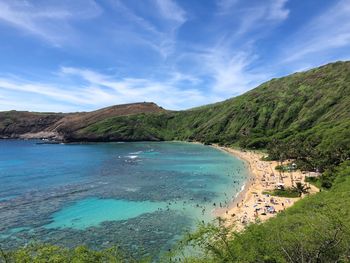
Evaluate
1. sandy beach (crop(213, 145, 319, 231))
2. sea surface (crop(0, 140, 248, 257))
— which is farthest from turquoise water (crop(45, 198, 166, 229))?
sandy beach (crop(213, 145, 319, 231))

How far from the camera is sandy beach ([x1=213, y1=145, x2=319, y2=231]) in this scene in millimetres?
69062

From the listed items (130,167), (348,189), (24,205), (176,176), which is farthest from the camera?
(130,167)

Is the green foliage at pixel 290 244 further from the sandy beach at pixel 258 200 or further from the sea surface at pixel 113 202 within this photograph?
the sea surface at pixel 113 202

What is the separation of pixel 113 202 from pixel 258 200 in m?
37.4

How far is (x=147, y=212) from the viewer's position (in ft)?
244

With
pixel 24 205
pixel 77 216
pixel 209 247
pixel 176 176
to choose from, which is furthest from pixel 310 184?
pixel 24 205

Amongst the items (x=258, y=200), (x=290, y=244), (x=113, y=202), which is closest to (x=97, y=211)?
(x=113, y=202)

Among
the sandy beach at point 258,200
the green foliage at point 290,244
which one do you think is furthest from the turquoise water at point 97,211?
the green foliage at point 290,244

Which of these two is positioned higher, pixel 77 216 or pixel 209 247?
pixel 209 247

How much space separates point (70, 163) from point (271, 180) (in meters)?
99.0

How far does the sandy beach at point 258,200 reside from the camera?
227 feet

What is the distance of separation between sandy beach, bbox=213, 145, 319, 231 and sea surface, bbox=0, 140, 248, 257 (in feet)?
11.9

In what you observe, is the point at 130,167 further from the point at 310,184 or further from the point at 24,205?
the point at 310,184

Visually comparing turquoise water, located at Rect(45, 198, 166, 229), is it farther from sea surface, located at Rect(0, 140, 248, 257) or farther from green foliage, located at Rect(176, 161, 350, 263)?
green foliage, located at Rect(176, 161, 350, 263)
